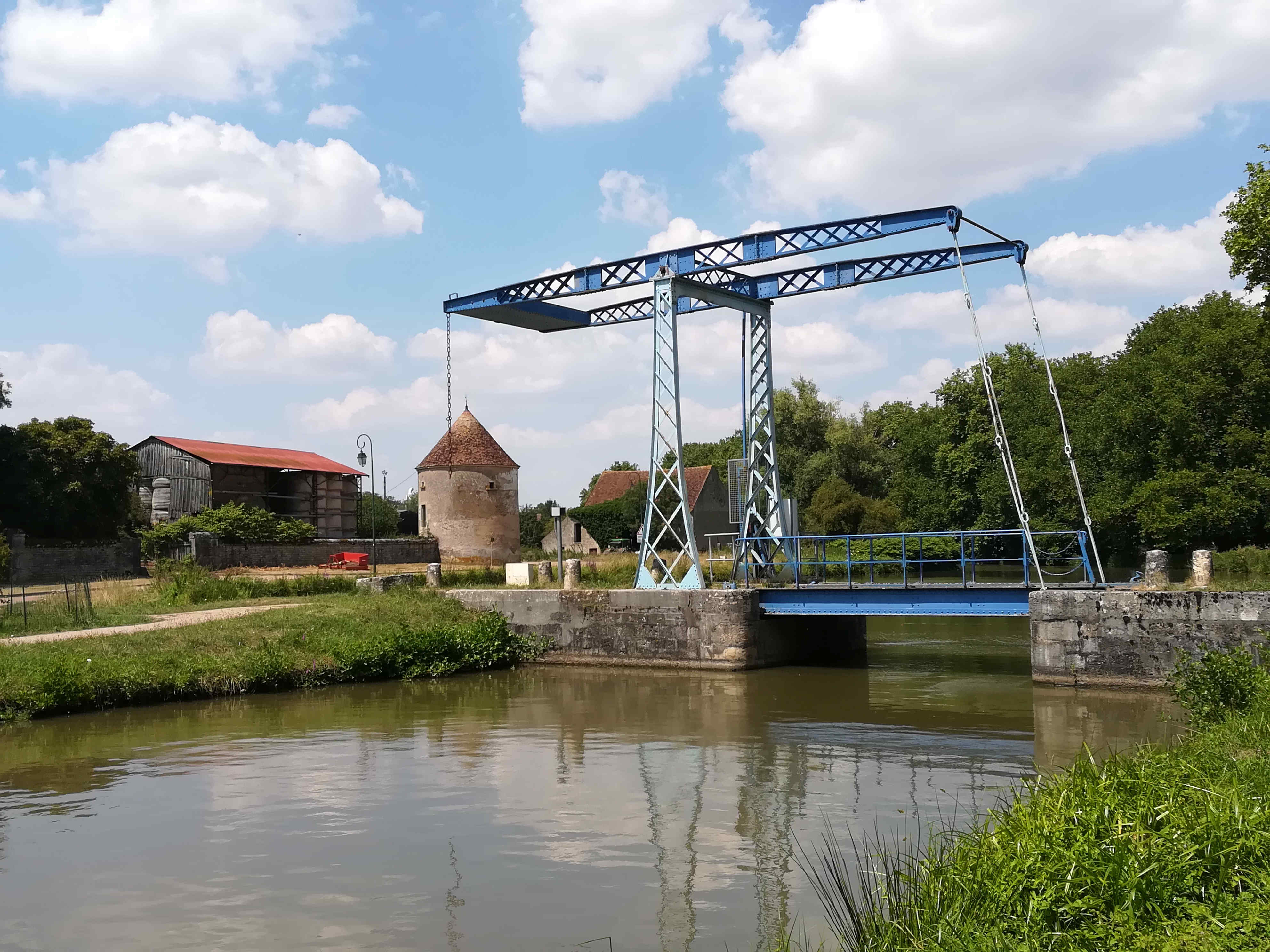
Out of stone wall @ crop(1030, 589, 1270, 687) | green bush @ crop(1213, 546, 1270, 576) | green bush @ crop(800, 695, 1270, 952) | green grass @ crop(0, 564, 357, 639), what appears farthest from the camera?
green bush @ crop(1213, 546, 1270, 576)

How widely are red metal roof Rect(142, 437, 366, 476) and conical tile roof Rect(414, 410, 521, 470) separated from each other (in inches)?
379

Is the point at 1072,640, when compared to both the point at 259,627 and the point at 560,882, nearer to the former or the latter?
the point at 560,882

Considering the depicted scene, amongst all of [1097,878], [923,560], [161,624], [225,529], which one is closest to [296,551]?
[225,529]

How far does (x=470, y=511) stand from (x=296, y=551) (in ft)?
19.7

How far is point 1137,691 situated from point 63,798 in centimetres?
1348

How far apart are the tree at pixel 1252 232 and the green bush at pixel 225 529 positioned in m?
28.6

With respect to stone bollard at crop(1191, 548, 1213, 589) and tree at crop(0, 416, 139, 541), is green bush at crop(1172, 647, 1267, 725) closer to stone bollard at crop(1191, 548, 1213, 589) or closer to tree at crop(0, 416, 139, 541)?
stone bollard at crop(1191, 548, 1213, 589)

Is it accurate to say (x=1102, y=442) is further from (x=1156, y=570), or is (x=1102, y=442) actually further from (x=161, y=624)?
(x=161, y=624)

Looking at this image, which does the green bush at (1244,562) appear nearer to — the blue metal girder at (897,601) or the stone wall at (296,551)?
the blue metal girder at (897,601)

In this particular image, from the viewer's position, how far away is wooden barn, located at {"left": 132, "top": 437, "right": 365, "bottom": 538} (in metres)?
41.8

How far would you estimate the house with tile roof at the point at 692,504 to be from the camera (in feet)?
163

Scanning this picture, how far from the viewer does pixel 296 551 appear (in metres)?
35.3

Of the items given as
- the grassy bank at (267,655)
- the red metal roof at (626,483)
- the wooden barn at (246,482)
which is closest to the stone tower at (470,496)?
the wooden barn at (246,482)

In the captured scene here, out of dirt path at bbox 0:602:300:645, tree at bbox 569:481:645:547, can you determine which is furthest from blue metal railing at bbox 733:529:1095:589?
tree at bbox 569:481:645:547
